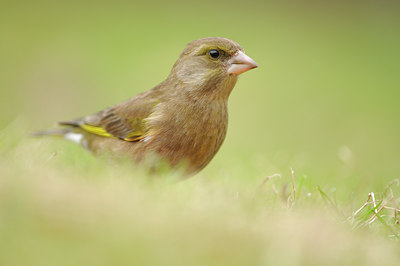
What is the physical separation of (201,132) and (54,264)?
2183 millimetres

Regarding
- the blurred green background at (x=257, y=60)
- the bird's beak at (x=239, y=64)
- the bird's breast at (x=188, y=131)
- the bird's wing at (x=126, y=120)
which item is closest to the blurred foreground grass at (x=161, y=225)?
the bird's breast at (x=188, y=131)

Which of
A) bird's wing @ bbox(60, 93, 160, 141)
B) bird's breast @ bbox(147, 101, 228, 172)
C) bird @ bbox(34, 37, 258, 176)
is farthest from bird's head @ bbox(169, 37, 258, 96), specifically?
bird's wing @ bbox(60, 93, 160, 141)

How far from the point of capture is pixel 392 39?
776 inches

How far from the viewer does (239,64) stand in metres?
4.95

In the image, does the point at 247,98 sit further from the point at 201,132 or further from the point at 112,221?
the point at 112,221

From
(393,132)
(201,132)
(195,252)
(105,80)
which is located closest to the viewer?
(195,252)

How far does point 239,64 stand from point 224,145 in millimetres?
5869

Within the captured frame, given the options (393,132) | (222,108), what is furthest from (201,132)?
(393,132)

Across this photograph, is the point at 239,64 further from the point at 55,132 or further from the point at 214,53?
the point at 55,132

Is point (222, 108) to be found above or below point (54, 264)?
above

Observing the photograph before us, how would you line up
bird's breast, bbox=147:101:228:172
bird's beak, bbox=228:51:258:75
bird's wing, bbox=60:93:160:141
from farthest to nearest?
bird's wing, bbox=60:93:160:141 → bird's beak, bbox=228:51:258:75 → bird's breast, bbox=147:101:228:172

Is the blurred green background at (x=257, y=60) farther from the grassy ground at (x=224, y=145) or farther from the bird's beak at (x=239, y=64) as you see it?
the bird's beak at (x=239, y=64)

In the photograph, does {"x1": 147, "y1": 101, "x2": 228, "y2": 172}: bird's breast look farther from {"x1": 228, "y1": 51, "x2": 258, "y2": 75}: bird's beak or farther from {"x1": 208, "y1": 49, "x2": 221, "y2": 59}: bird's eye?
{"x1": 208, "y1": 49, "x2": 221, "y2": 59}: bird's eye

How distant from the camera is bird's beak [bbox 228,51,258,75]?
16.1 feet
